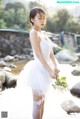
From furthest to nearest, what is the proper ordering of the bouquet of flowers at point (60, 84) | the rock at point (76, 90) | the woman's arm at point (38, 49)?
1. the rock at point (76, 90)
2. the bouquet of flowers at point (60, 84)
3. the woman's arm at point (38, 49)

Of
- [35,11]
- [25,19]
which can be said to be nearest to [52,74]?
[35,11]

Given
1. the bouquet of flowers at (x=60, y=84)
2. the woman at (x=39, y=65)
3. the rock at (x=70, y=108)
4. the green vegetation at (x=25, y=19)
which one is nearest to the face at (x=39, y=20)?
the woman at (x=39, y=65)

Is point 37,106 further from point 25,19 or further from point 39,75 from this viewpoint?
point 25,19

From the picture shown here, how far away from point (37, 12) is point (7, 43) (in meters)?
7.43

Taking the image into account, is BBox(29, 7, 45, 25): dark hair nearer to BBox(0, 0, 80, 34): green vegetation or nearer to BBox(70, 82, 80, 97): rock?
BBox(70, 82, 80, 97): rock

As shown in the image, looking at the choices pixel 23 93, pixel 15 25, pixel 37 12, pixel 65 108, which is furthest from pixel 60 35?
pixel 37 12

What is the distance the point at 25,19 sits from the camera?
9352 mm

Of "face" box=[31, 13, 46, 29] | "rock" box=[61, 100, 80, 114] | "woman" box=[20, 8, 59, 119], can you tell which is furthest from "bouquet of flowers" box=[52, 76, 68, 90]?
"rock" box=[61, 100, 80, 114]

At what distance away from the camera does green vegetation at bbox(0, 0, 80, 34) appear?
30.3 feet

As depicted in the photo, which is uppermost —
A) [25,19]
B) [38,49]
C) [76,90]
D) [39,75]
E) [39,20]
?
[39,20]

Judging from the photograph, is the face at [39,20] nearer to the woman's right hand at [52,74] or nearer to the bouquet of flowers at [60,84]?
the woman's right hand at [52,74]

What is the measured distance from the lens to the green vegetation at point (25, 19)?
30.3 ft

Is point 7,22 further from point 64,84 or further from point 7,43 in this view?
point 64,84

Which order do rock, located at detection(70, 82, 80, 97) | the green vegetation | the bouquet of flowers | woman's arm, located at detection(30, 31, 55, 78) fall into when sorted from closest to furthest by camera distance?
woman's arm, located at detection(30, 31, 55, 78), the bouquet of flowers, rock, located at detection(70, 82, 80, 97), the green vegetation
